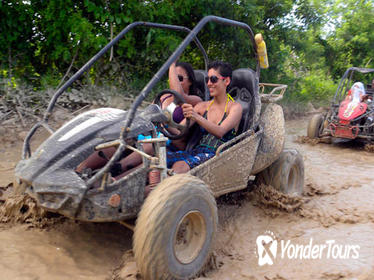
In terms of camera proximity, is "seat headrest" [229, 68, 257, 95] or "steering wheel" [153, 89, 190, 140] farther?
"seat headrest" [229, 68, 257, 95]

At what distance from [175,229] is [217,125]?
1.19 meters

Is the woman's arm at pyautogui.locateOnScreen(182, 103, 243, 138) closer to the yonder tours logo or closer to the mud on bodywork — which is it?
the mud on bodywork

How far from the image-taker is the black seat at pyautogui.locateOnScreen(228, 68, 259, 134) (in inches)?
136

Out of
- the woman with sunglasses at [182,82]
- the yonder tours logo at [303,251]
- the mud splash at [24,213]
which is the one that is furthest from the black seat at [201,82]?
the mud splash at [24,213]

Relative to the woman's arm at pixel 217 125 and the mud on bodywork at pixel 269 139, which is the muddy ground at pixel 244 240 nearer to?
the mud on bodywork at pixel 269 139

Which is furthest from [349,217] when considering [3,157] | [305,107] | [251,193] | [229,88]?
[305,107]

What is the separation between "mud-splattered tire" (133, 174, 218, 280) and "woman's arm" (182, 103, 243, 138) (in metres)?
0.69

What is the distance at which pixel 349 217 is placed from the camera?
345cm

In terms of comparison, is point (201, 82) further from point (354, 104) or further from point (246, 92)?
point (354, 104)

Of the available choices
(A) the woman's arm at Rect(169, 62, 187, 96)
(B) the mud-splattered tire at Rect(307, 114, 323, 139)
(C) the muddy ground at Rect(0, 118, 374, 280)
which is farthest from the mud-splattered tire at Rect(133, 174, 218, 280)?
(B) the mud-splattered tire at Rect(307, 114, 323, 139)

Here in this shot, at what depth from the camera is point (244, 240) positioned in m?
3.05

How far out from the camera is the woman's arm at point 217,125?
109 inches

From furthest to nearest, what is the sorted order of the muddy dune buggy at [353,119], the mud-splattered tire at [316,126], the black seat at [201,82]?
the mud-splattered tire at [316,126] < the muddy dune buggy at [353,119] < the black seat at [201,82]

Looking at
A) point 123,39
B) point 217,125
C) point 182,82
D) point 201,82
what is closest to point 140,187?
point 217,125
